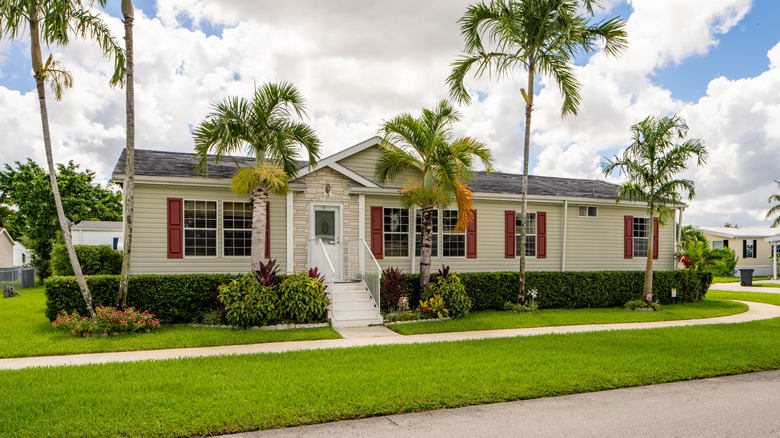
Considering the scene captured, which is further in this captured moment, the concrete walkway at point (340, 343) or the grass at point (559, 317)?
the grass at point (559, 317)

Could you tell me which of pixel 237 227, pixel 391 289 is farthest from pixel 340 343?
pixel 237 227

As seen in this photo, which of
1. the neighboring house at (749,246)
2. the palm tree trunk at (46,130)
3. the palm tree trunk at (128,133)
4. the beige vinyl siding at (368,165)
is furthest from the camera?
the neighboring house at (749,246)

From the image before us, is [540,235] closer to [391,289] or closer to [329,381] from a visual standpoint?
[391,289]

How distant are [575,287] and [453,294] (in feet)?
15.4

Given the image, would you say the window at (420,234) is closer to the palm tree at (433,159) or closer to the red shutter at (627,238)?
the palm tree at (433,159)

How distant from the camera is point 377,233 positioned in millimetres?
14148

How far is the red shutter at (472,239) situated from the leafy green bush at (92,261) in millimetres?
9459

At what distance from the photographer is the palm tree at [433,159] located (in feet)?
40.7

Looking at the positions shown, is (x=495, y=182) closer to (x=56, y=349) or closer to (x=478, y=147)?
(x=478, y=147)

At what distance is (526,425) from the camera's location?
4.86 metres

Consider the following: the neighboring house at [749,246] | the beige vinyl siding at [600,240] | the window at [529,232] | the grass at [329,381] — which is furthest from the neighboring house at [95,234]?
the neighboring house at [749,246]

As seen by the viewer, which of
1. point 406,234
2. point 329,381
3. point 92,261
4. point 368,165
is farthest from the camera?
point 406,234

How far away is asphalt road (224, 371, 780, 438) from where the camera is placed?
4672mm

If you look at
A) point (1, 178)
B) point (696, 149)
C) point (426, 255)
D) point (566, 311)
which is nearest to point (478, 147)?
point (426, 255)
